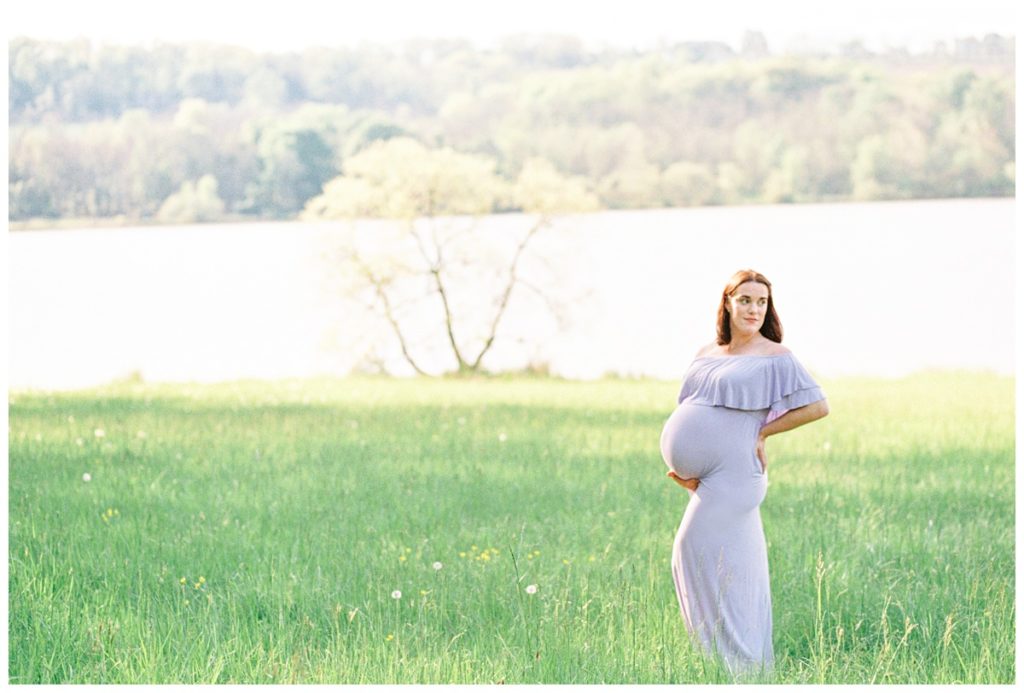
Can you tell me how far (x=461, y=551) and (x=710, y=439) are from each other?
6.29 ft

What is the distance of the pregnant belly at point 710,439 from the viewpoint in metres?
4.36

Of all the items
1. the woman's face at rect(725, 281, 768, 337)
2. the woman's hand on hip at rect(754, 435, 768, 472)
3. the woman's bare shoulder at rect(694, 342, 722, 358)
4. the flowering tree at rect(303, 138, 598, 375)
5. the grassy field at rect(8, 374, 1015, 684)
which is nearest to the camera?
the woman's face at rect(725, 281, 768, 337)

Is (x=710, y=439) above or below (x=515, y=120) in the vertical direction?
below

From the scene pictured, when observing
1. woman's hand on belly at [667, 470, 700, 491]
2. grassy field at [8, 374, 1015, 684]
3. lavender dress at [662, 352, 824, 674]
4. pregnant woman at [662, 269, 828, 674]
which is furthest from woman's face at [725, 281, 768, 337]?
grassy field at [8, 374, 1015, 684]

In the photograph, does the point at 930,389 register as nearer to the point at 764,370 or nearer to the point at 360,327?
the point at 360,327

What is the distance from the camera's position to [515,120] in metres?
19.1

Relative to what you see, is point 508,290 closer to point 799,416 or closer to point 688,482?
point 688,482

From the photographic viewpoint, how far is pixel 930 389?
41.6 ft

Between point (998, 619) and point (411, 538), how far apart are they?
2.64 m

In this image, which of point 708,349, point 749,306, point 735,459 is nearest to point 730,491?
point 735,459

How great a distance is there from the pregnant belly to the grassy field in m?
0.69

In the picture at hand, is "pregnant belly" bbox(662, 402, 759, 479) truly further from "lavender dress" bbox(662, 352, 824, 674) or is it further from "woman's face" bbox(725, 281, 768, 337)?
"woman's face" bbox(725, 281, 768, 337)

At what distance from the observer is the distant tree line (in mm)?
18188

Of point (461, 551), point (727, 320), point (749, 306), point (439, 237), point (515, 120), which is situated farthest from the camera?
point (515, 120)
